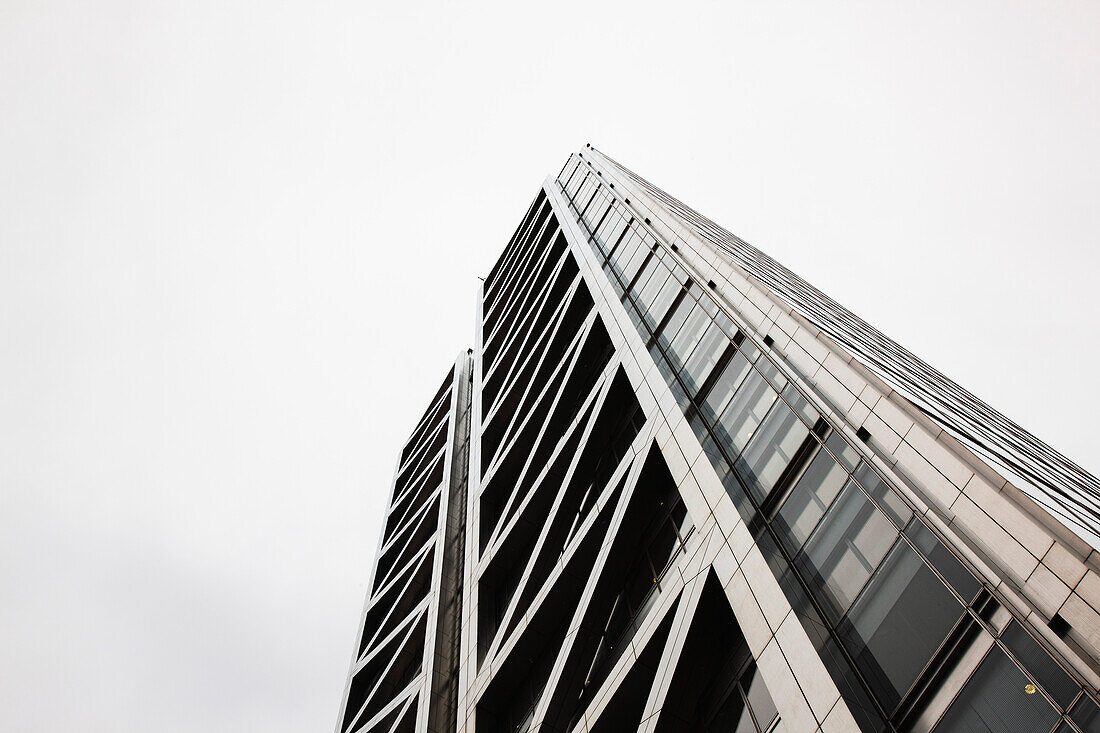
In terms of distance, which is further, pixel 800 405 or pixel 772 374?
pixel 772 374

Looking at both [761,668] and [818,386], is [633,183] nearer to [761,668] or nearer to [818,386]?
[818,386]

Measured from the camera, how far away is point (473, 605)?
23391 mm

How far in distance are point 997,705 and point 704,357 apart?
931cm

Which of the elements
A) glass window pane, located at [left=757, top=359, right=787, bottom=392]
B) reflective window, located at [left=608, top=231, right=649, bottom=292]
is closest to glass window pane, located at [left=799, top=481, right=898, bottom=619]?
glass window pane, located at [left=757, top=359, right=787, bottom=392]

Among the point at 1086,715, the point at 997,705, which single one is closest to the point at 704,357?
the point at 997,705

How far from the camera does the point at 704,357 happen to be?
15.6 meters

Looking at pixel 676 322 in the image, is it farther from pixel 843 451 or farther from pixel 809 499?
pixel 843 451

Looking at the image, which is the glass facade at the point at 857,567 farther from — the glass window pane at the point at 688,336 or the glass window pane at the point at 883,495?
the glass window pane at the point at 688,336

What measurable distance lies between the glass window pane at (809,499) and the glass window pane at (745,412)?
5.89ft

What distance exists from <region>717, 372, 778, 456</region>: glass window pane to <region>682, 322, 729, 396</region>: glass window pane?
1504 millimetres

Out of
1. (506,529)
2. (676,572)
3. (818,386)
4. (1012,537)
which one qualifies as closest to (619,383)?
(506,529)

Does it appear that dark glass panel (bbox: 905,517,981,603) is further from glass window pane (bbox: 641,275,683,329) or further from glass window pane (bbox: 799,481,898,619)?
glass window pane (bbox: 641,275,683,329)

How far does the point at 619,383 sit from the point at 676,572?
7942 mm

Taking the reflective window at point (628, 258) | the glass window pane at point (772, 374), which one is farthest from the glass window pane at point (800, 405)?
the reflective window at point (628, 258)
